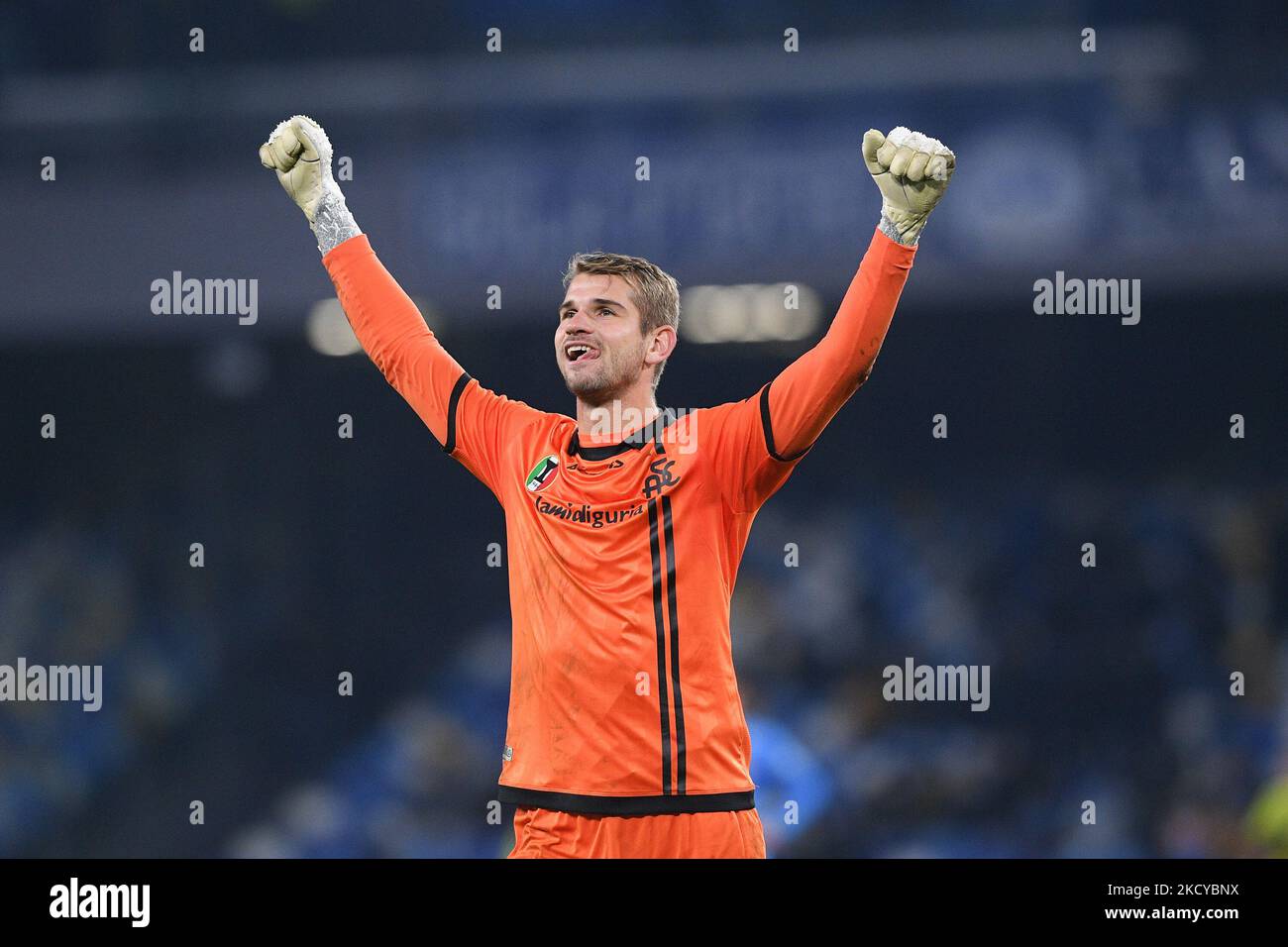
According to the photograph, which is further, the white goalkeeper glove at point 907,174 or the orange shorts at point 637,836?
the orange shorts at point 637,836

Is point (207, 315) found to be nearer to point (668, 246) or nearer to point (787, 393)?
point (668, 246)

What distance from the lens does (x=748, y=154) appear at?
34.1 feet

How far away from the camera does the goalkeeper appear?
12.1 feet

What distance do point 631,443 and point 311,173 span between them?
1226 millimetres

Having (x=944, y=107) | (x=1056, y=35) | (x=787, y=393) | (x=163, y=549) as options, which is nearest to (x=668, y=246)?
(x=944, y=107)

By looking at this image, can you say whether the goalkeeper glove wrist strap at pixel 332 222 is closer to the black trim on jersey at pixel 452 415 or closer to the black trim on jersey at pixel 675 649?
the black trim on jersey at pixel 452 415

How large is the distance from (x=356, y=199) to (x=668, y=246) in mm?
2136

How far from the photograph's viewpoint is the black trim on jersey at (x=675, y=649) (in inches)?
147

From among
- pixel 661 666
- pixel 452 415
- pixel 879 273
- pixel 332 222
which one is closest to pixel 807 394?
pixel 879 273

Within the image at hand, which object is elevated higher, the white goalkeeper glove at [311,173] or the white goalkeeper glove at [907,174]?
the white goalkeeper glove at [311,173]

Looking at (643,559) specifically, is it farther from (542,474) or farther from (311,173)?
(311,173)

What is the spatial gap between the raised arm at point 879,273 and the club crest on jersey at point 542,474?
682 mm

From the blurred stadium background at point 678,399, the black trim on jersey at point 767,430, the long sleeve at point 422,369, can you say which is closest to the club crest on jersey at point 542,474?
the long sleeve at point 422,369

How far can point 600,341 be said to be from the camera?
13.4ft
